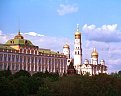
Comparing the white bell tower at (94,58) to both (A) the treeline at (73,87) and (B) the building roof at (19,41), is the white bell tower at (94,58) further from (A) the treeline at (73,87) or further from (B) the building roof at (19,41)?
(A) the treeline at (73,87)

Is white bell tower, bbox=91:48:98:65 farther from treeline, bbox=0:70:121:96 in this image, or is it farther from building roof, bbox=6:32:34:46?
treeline, bbox=0:70:121:96

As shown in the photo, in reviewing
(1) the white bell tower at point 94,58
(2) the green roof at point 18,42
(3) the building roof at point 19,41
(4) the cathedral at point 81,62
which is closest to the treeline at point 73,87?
(2) the green roof at point 18,42

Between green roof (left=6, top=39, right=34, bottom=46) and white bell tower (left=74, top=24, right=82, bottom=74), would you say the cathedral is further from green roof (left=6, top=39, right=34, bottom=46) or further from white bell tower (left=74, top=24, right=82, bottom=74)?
green roof (left=6, top=39, right=34, bottom=46)

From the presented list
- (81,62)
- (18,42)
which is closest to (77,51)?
(81,62)

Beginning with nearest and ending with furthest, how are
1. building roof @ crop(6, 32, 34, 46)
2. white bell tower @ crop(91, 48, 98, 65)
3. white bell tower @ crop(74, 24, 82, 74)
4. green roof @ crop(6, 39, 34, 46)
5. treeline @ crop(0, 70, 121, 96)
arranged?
treeline @ crop(0, 70, 121, 96)
green roof @ crop(6, 39, 34, 46)
building roof @ crop(6, 32, 34, 46)
white bell tower @ crop(74, 24, 82, 74)
white bell tower @ crop(91, 48, 98, 65)

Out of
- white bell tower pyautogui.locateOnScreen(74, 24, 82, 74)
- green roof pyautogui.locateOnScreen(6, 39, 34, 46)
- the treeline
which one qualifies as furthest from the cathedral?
the treeline

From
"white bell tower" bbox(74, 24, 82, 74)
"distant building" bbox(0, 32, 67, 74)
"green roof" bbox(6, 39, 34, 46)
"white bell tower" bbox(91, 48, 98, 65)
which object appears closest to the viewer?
"distant building" bbox(0, 32, 67, 74)

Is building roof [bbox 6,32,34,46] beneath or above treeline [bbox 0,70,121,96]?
above

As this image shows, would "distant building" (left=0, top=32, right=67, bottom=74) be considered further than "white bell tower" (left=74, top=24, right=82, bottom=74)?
No

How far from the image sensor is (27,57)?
12281cm

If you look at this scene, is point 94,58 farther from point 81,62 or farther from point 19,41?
point 19,41

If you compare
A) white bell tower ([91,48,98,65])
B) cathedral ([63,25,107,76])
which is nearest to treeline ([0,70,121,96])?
cathedral ([63,25,107,76])

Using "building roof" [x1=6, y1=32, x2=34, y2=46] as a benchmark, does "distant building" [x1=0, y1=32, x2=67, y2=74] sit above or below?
below

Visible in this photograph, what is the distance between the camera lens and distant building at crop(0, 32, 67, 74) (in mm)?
116688
